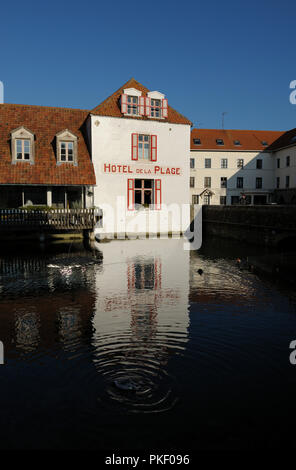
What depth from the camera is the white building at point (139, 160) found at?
29.0 m

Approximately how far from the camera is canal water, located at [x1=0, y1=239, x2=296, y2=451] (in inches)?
204

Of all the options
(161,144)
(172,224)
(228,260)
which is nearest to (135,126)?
(161,144)

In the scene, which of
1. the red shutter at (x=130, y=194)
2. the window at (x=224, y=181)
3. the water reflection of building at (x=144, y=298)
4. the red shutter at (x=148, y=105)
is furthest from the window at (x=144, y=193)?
the window at (x=224, y=181)

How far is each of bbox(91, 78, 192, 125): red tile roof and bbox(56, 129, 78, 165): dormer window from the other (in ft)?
8.82

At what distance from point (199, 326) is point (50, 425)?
4870 millimetres

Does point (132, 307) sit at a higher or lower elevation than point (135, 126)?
lower

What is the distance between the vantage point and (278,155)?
52156mm

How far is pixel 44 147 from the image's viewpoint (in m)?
28.1

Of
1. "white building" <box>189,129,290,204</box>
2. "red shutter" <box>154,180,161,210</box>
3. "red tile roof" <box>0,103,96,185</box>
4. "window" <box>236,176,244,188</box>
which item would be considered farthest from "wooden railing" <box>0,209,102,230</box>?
"window" <box>236,176,244,188</box>

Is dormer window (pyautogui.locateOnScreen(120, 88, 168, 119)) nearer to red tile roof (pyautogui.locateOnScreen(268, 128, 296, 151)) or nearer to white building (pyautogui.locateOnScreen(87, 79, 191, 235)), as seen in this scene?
white building (pyautogui.locateOnScreen(87, 79, 191, 235))

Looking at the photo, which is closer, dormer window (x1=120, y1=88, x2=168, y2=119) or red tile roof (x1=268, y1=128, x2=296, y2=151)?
dormer window (x1=120, y1=88, x2=168, y2=119)

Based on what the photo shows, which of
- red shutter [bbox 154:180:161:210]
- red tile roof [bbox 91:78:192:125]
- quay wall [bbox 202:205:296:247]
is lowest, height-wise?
quay wall [bbox 202:205:296:247]

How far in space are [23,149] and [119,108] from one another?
8372 mm
